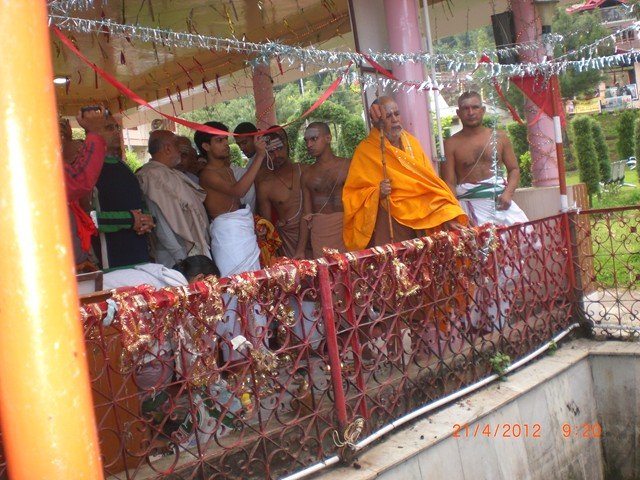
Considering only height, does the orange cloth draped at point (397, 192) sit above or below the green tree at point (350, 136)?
below

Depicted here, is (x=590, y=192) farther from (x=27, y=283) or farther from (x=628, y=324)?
(x=27, y=283)

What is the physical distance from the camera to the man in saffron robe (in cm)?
546

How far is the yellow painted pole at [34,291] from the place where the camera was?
125 centimetres

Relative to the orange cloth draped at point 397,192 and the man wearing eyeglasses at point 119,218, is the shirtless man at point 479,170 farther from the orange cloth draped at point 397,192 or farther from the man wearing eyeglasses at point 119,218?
the man wearing eyeglasses at point 119,218

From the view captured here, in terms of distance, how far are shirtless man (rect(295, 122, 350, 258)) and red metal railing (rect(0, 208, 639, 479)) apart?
1.94 feet

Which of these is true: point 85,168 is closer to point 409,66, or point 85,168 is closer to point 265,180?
point 265,180

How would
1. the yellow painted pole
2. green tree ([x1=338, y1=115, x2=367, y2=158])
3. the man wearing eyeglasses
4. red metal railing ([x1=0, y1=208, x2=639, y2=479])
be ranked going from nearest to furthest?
the yellow painted pole → red metal railing ([x1=0, y1=208, x2=639, y2=479]) → the man wearing eyeglasses → green tree ([x1=338, y1=115, x2=367, y2=158])

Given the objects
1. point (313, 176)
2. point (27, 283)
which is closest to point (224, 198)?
point (313, 176)

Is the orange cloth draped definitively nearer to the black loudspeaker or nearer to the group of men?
the group of men

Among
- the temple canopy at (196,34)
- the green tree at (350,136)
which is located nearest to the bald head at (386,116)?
the temple canopy at (196,34)

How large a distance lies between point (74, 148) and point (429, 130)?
126 inches

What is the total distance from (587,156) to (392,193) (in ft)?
49.4

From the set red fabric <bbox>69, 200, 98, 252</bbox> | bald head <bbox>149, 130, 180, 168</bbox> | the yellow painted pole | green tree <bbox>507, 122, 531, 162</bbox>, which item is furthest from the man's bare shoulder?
green tree <bbox>507, 122, 531, 162</bbox>

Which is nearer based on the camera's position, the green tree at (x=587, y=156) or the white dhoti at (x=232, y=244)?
the white dhoti at (x=232, y=244)
